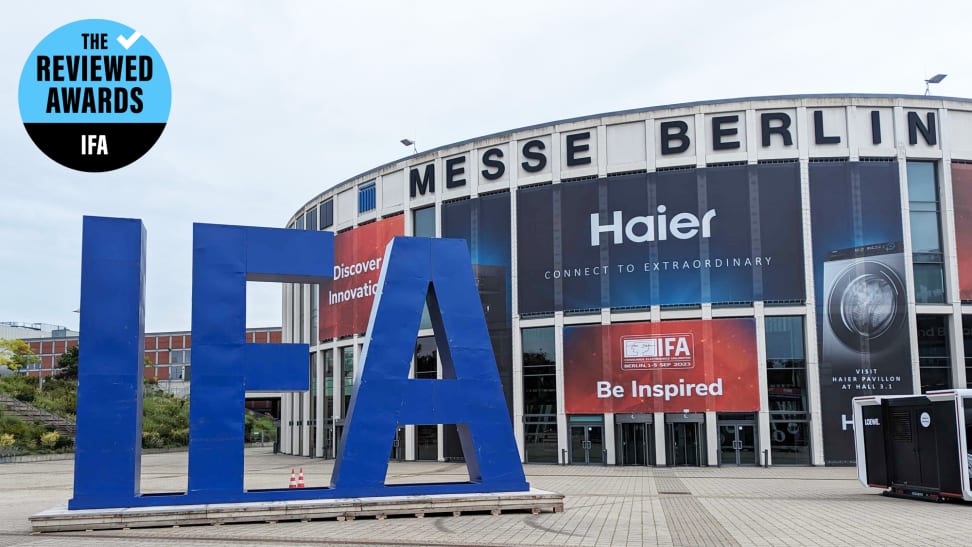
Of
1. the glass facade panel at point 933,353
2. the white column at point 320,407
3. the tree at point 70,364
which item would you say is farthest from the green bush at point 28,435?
the glass facade panel at point 933,353

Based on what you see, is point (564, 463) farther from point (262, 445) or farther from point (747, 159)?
point (262, 445)

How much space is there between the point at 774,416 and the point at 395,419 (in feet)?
77.3

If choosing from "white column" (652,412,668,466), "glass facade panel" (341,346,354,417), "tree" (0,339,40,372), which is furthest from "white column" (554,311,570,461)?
"tree" (0,339,40,372)

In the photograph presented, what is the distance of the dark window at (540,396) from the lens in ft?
133

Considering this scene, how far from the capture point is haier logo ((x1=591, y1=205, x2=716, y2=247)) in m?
38.8

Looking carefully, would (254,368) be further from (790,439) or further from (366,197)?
(366,197)

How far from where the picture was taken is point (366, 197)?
48.2 m

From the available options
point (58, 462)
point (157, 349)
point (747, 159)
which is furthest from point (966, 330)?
point (157, 349)

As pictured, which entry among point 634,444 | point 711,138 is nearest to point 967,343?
point 711,138

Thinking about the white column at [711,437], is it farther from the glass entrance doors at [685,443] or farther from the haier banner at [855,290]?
the haier banner at [855,290]

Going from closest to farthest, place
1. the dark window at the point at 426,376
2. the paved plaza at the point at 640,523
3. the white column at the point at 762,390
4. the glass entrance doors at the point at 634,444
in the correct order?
the paved plaza at the point at 640,523 < the white column at the point at 762,390 < the glass entrance doors at the point at 634,444 < the dark window at the point at 426,376

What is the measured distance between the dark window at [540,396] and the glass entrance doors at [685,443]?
17.4ft

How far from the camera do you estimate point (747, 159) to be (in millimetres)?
38594

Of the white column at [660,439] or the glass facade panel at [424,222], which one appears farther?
the glass facade panel at [424,222]
